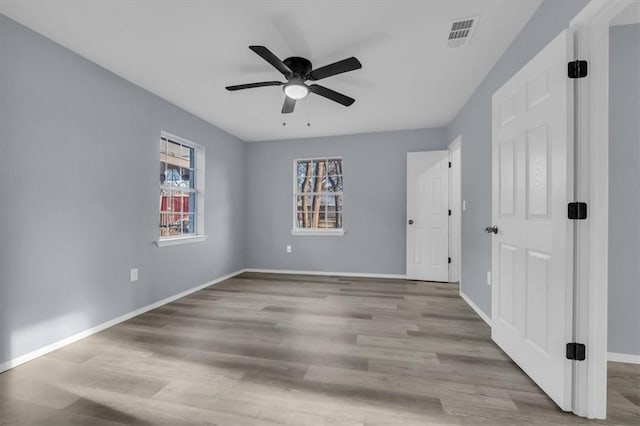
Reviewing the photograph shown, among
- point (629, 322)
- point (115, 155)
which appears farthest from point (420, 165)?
point (115, 155)

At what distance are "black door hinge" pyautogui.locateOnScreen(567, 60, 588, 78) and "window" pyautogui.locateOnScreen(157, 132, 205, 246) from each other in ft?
12.7

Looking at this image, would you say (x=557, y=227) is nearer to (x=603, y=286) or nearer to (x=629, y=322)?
(x=603, y=286)

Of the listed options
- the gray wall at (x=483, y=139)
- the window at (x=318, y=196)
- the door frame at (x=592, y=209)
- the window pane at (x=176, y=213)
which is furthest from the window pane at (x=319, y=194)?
the door frame at (x=592, y=209)

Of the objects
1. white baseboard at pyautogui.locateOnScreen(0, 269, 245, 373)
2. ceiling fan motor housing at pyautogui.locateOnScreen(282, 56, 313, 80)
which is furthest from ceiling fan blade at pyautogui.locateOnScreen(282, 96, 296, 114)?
white baseboard at pyautogui.locateOnScreen(0, 269, 245, 373)

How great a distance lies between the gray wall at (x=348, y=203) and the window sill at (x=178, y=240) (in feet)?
4.63

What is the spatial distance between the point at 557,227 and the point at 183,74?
3.36 metres

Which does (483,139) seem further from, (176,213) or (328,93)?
(176,213)

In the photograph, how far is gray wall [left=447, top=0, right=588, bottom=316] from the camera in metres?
1.81

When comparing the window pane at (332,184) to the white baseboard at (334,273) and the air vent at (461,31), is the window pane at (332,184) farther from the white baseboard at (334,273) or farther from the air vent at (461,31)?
the air vent at (461,31)

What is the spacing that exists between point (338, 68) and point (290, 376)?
2.30 metres

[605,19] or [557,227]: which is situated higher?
[605,19]

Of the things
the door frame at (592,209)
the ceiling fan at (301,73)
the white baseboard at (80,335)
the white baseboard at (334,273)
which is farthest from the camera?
the white baseboard at (334,273)

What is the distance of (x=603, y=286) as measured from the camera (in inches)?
56.6

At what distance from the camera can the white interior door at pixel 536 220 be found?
59.9 inches
